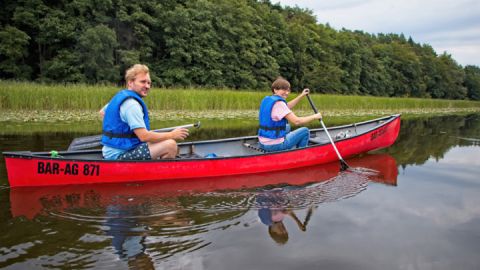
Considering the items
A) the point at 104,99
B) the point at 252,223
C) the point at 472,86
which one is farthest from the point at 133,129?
the point at 472,86

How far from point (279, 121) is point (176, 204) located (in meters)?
2.27

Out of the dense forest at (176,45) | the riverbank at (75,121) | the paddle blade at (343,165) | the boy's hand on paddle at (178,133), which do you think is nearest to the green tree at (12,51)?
the dense forest at (176,45)

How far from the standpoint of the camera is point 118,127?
4.35 m

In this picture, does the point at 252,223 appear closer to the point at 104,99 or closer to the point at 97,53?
the point at 104,99

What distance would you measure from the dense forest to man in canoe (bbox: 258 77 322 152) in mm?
16047

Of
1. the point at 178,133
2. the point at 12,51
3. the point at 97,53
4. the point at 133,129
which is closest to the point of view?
the point at 133,129

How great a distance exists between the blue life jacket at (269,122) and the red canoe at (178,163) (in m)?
0.32

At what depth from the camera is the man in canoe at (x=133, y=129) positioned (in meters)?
4.15

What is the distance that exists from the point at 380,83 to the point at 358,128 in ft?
135

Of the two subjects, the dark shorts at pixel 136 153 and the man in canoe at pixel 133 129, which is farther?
the dark shorts at pixel 136 153

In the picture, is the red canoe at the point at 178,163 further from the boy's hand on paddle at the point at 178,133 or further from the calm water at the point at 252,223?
the boy's hand on paddle at the point at 178,133

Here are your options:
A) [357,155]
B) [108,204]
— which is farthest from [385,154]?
[108,204]

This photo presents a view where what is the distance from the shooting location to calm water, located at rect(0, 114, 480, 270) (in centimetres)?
273

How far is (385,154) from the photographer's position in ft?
24.1
